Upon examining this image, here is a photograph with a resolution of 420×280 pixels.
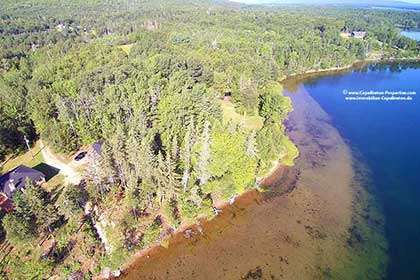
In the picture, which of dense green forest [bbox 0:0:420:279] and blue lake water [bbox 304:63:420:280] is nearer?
dense green forest [bbox 0:0:420:279]

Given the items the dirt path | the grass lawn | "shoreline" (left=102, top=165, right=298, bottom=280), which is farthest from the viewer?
the grass lawn

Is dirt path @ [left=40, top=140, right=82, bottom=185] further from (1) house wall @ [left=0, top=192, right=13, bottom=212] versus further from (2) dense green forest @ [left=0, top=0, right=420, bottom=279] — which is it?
(1) house wall @ [left=0, top=192, right=13, bottom=212]

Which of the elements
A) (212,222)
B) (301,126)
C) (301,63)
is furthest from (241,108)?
(301,63)

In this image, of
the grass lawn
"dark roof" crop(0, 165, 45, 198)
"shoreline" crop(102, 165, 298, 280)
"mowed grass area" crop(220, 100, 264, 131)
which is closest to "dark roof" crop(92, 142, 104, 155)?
"dark roof" crop(0, 165, 45, 198)

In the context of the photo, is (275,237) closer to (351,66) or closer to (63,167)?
(63,167)

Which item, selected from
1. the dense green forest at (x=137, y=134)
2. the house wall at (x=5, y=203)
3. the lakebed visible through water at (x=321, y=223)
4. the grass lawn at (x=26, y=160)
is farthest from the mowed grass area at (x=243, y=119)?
the house wall at (x=5, y=203)

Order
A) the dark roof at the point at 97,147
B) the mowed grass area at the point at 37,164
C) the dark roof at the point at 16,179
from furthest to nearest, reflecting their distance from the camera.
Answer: the dark roof at the point at 97,147 → the mowed grass area at the point at 37,164 → the dark roof at the point at 16,179

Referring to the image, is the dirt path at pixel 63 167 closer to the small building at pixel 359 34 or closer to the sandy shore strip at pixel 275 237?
the sandy shore strip at pixel 275 237
